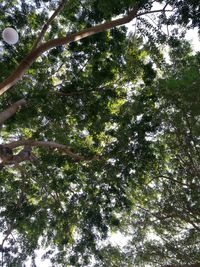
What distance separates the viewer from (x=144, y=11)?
511 cm

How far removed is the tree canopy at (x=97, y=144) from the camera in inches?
271

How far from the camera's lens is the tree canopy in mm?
6891

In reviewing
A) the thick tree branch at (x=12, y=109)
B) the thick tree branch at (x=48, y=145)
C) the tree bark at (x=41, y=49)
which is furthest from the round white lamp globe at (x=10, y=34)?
the thick tree branch at (x=48, y=145)

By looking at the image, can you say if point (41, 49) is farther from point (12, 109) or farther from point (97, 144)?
point (97, 144)

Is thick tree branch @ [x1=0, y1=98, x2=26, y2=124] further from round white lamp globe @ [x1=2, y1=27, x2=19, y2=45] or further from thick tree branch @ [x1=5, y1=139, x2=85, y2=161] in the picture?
round white lamp globe @ [x1=2, y1=27, x2=19, y2=45]

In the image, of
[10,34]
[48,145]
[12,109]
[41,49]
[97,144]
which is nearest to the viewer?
[10,34]

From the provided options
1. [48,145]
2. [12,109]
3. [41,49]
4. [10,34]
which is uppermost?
[12,109]

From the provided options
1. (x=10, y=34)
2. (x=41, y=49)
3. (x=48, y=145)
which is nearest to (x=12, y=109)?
(x=48, y=145)

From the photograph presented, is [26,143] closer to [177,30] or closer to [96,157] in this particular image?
[96,157]

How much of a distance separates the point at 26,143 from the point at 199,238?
5.16m

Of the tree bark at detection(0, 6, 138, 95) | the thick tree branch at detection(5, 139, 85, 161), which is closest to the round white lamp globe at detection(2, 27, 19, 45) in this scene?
the tree bark at detection(0, 6, 138, 95)

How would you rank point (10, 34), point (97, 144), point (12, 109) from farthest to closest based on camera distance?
point (97, 144)
point (12, 109)
point (10, 34)

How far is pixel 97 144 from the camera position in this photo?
8898 millimetres

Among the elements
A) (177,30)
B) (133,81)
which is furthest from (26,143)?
(177,30)
